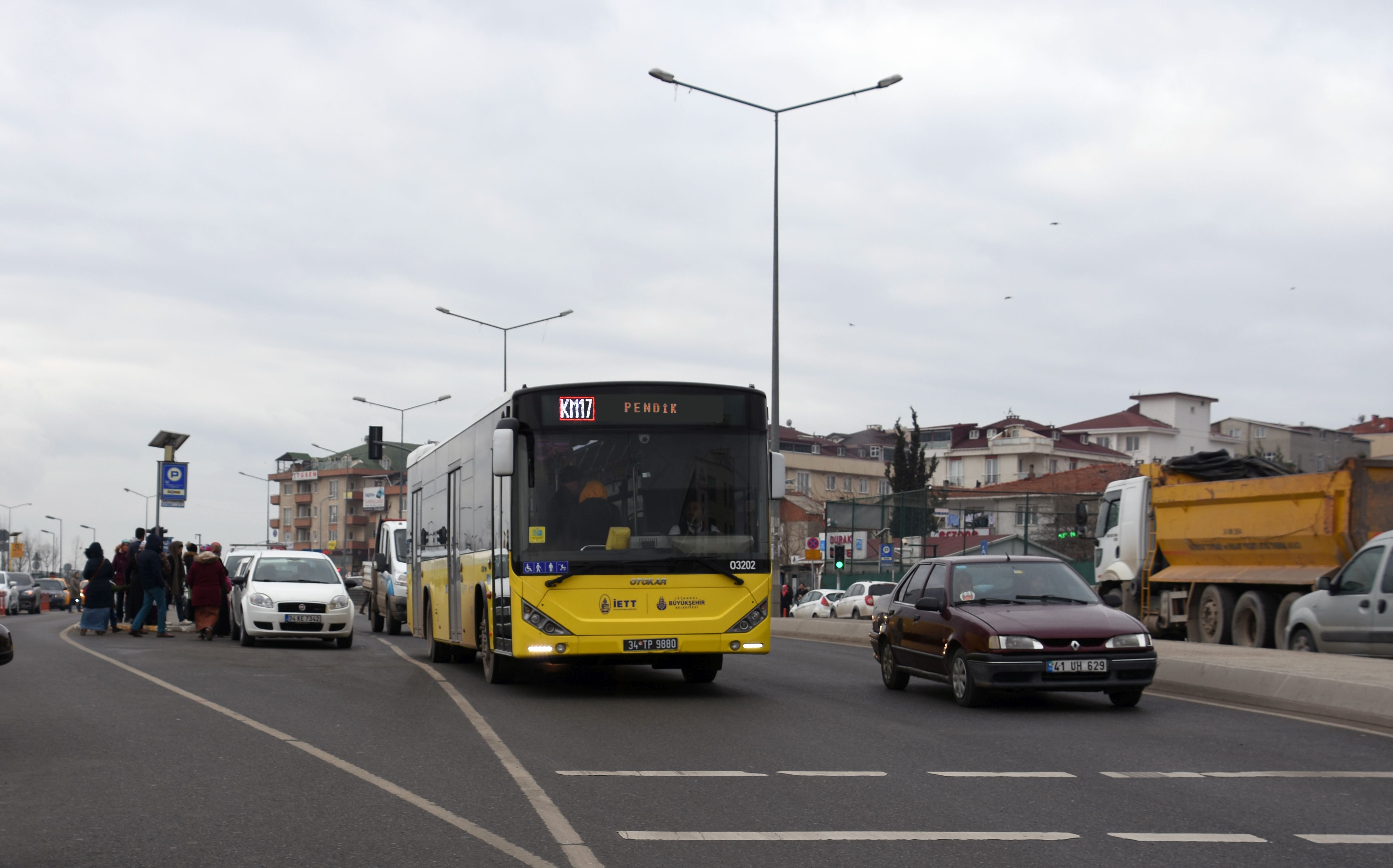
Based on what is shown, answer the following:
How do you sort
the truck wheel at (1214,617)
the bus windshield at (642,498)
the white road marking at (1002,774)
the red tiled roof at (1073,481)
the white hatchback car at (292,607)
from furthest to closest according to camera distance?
the red tiled roof at (1073,481) < the truck wheel at (1214,617) < the white hatchback car at (292,607) < the bus windshield at (642,498) < the white road marking at (1002,774)

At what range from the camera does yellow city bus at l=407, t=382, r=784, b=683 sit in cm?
1425

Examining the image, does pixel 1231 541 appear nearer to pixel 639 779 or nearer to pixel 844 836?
pixel 639 779

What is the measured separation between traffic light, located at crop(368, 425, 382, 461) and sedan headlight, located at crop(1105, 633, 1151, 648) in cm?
3924

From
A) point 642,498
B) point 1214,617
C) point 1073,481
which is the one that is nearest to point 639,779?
point 642,498

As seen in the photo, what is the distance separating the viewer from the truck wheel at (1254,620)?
74.6 ft

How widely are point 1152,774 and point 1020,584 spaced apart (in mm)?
5094

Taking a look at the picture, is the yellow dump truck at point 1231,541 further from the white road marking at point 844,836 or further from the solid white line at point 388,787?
the white road marking at point 844,836

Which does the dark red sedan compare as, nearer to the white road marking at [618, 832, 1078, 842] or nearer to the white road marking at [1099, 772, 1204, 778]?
the white road marking at [1099, 772, 1204, 778]

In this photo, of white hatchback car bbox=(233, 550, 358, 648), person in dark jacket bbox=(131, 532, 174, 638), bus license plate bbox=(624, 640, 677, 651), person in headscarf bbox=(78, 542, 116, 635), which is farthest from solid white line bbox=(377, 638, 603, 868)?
person in headscarf bbox=(78, 542, 116, 635)

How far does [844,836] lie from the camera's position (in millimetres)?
7234

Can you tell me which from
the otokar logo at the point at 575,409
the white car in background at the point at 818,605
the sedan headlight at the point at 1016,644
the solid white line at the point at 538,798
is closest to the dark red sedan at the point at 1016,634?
the sedan headlight at the point at 1016,644

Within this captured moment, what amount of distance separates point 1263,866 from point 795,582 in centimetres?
7711

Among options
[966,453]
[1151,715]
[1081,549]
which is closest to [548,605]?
[1151,715]

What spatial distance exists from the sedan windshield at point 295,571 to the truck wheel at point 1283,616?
14620mm
